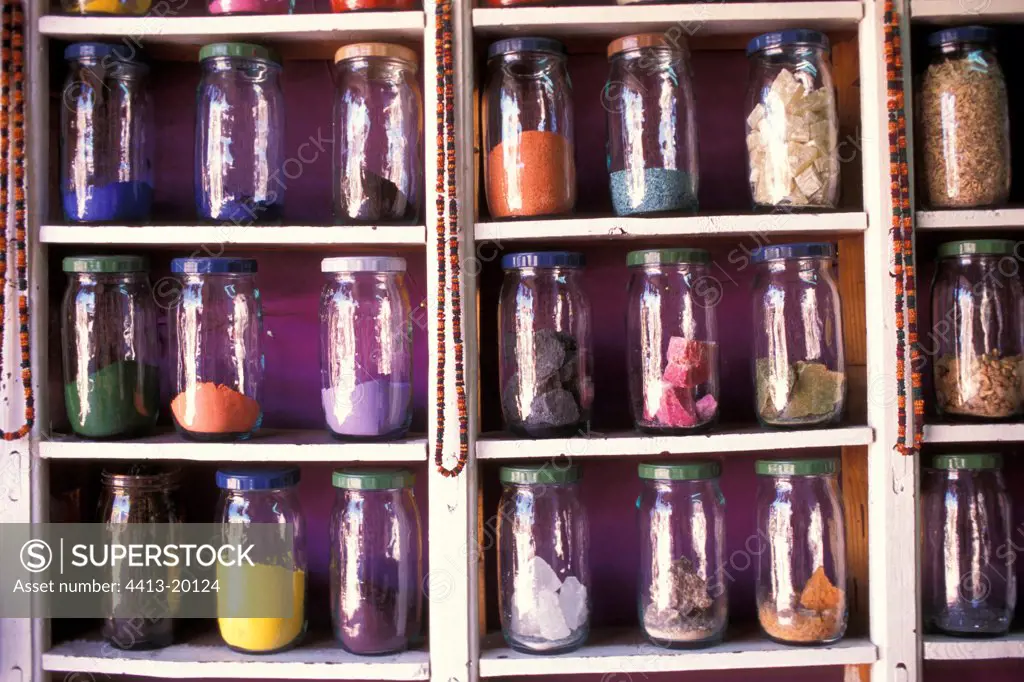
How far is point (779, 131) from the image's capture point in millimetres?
1191

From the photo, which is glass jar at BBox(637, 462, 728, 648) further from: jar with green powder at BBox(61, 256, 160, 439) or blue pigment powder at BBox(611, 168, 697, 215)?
jar with green powder at BBox(61, 256, 160, 439)

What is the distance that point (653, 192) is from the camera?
3.88ft

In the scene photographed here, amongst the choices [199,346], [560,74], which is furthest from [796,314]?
[199,346]

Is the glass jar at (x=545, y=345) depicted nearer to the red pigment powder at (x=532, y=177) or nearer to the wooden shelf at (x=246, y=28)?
the red pigment powder at (x=532, y=177)

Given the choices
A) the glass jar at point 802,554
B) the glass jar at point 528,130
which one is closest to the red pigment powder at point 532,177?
the glass jar at point 528,130

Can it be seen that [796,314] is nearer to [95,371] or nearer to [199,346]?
[199,346]

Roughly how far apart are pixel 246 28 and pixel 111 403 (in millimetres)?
555

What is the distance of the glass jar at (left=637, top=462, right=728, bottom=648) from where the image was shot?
3.89 ft

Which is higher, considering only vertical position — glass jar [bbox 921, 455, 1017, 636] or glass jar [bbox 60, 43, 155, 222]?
glass jar [bbox 60, 43, 155, 222]

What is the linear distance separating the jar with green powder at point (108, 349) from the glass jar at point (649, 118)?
709 mm

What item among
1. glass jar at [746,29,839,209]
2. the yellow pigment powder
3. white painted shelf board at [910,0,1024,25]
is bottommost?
the yellow pigment powder

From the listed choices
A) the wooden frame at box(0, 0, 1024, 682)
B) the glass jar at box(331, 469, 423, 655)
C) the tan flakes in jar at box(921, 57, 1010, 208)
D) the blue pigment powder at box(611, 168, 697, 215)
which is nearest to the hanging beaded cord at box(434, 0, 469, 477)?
the wooden frame at box(0, 0, 1024, 682)

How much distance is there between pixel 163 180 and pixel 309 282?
290 millimetres

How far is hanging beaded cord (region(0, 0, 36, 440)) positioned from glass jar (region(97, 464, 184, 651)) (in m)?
0.15
